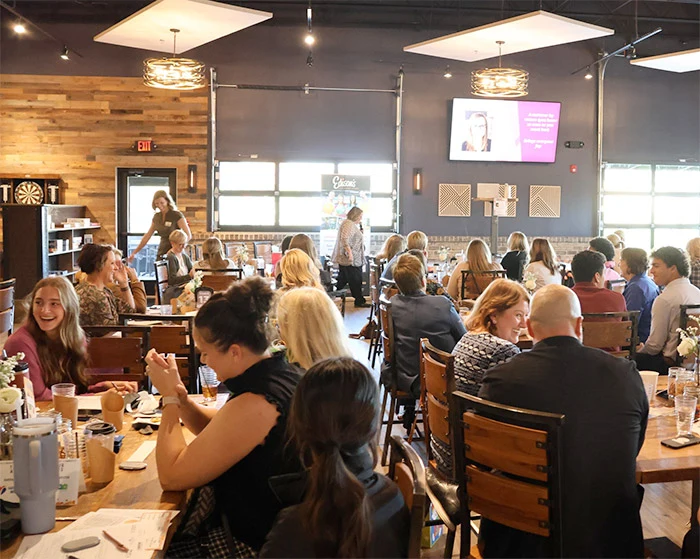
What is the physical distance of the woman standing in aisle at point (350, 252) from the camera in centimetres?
1179

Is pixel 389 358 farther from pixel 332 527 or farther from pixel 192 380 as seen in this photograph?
pixel 332 527

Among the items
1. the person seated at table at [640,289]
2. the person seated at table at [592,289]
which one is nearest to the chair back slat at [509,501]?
the person seated at table at [592,289]

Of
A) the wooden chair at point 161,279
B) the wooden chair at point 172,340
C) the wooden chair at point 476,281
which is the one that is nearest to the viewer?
the wooden chair at point 172,340

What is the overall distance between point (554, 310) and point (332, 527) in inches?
53.5

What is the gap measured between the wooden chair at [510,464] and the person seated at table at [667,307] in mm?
2938

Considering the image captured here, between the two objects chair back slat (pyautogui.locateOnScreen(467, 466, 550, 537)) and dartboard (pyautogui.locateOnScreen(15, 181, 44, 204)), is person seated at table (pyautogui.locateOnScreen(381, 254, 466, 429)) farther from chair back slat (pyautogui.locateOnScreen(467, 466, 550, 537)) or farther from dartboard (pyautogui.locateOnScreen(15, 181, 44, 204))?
dartboard (pyautogui.locateOnScreen(15, 181, 44, 204))

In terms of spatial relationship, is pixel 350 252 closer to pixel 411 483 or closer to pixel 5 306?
pixel 5 306

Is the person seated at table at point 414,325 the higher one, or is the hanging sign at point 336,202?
the hanging sign at point 336,202

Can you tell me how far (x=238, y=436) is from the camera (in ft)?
7.00

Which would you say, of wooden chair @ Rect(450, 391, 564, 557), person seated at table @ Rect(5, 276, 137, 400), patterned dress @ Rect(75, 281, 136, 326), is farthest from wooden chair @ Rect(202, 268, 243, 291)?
wooden chair @ Rect(450, 391, 564, 557)

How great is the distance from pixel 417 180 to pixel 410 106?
1317mm

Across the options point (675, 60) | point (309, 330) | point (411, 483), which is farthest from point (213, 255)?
point (675, 60)

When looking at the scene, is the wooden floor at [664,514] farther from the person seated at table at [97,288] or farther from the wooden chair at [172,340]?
the person seated at table at [97,288]

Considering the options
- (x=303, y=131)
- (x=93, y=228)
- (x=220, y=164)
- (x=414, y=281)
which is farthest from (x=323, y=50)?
(x=414, y=281)
